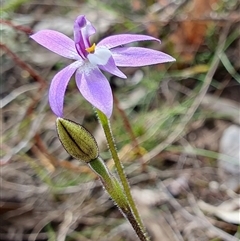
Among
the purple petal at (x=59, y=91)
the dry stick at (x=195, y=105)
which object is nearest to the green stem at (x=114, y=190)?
the purple petal at (x=59, y=91)

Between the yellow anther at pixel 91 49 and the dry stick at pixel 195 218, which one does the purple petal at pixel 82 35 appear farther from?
the dry stick at pixel 195 218

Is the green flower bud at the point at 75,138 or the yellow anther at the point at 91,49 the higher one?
the yellow anther at the point at 91,49

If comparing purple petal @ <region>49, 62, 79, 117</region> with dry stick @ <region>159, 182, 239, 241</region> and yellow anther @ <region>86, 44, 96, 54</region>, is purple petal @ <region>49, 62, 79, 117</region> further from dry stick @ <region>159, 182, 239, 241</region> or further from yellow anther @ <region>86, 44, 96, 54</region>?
dry stick @ <region>159, 182, 239, 241</region>

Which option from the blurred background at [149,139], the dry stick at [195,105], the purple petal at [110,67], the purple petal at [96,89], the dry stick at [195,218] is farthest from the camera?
the dry stick at [195,105]

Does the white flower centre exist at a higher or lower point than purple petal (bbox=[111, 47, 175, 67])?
higher

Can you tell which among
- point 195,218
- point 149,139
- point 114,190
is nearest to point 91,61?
point 114,190

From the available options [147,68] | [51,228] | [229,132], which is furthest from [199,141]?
[51,228]

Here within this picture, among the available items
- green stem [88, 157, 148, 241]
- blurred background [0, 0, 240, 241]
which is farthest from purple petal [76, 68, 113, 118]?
blurred background [0, 0, 240, 241]

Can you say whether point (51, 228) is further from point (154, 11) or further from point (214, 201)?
point (154, 11)
